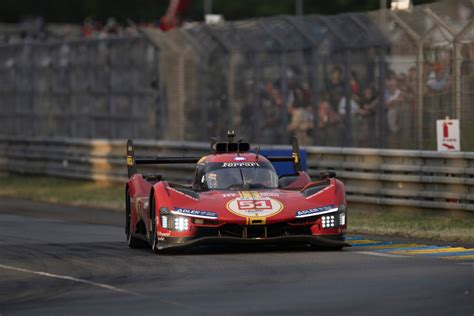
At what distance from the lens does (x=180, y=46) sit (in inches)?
1249

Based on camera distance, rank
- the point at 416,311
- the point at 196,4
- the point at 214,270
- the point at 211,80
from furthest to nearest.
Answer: the point at 196,4 < the point at 211,80 < the point at 214,270 < the point at 416,311

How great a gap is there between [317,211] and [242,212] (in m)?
0.86

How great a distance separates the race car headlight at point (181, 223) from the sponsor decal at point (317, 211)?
1209 millimetres

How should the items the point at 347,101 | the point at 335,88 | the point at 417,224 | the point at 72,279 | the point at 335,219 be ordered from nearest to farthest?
the point at 72,279
the point at 335,219
the point at 417,224
the point at 347,101
the point at 335,88

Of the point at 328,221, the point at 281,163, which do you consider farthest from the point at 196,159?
the point at 281,163

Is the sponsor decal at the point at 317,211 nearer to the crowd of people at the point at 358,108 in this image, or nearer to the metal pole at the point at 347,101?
the crowd of people at the point at 358,108

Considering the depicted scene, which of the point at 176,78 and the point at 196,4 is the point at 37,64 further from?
the point at 196,4

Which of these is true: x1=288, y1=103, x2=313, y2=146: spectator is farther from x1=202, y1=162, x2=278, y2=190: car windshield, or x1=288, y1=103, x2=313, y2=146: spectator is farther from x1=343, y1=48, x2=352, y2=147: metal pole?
x1=202, y1=162, x2=278, y2=190: car windshield

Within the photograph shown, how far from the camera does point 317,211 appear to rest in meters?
16.9

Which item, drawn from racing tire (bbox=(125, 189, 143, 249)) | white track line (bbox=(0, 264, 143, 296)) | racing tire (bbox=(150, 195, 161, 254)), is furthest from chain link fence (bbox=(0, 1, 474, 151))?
white track line (bbox=(0, 264, 143, 296))

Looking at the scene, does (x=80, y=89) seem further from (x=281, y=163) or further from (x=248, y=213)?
(x=248, y=213)

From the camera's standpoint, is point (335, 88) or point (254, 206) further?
point (335, 88)

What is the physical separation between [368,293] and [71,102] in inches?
951

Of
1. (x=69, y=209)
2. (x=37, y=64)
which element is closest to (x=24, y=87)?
(x=37, y=64)
